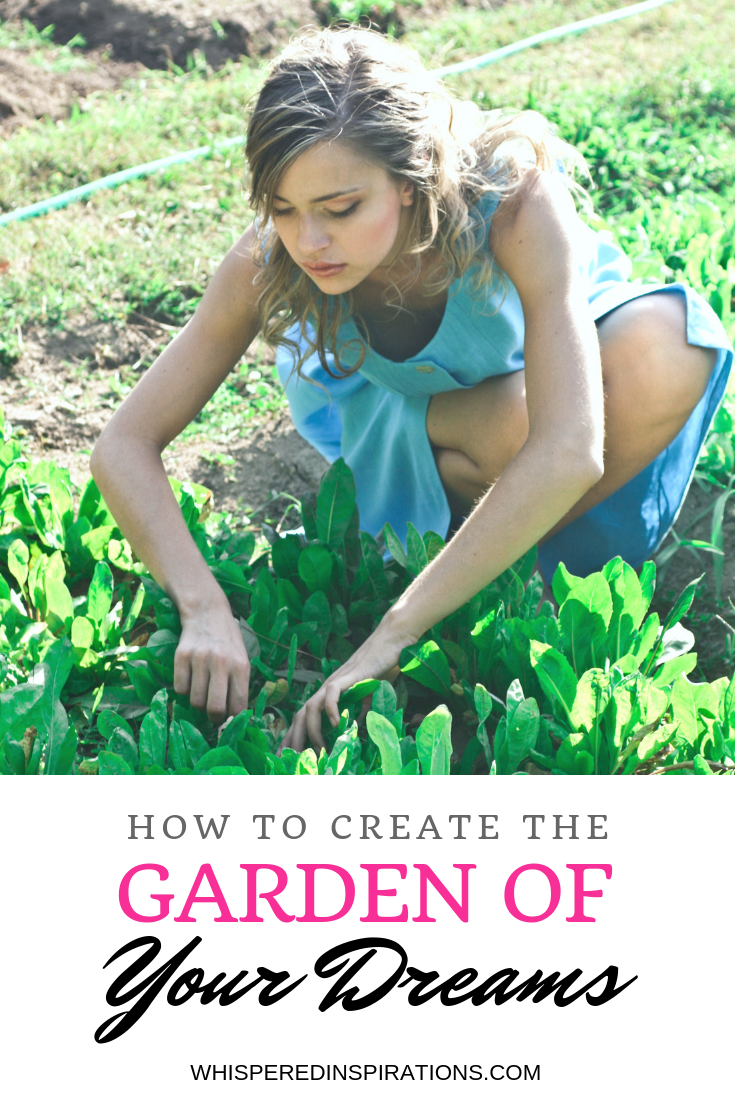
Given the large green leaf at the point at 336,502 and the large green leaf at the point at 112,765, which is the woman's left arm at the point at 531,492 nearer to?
the large green leaf at the point at 112,765

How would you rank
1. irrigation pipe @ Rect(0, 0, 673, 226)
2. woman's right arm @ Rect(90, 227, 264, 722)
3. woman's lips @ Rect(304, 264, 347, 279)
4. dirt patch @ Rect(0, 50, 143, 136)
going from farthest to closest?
1. dirt patch @ Rect(0, 50, 143, 136)
2. irrigation pipe @ Rect(0, 0, 673, 226)
3. woman's right arm @ Rect(90, 227, 264, 722)
4. woman's lips @ Rect(304, 264, 347, 279)

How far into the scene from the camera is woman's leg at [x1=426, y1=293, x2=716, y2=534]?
6.23 ft

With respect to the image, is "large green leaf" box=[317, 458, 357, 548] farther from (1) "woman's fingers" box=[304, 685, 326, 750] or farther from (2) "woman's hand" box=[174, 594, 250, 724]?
(1) "woman's fingers" box=[304, 685, 326, 750]

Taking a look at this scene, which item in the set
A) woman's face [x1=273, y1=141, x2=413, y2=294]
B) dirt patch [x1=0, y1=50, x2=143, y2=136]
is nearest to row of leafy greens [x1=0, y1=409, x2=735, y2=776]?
woman's face [x1=273, y1=141, x2=413, y2=294]

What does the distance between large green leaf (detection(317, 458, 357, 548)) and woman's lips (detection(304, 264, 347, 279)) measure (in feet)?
1.42

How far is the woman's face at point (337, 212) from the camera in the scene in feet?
5.03

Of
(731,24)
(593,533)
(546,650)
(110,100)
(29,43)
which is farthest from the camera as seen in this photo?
(731,24)

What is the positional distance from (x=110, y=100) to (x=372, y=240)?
3080 millimetres

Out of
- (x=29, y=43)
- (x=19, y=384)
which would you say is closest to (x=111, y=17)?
(x=29, y=43)

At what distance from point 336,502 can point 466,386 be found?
1.13 ft

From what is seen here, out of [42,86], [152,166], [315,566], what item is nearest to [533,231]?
[315,566]

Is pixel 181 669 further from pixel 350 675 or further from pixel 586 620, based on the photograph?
pixel 586 620
